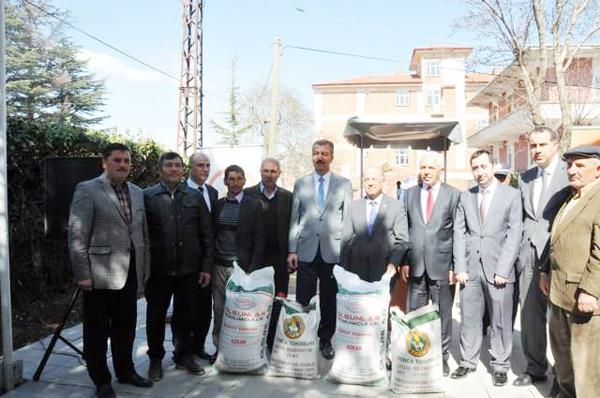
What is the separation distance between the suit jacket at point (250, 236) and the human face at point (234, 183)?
0.19m

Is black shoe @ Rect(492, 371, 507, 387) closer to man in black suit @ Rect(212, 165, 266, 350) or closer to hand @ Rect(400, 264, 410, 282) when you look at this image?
hand @ Rect(400, 264, 410, 282)

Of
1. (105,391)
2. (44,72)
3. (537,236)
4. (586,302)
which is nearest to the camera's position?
(586,302)

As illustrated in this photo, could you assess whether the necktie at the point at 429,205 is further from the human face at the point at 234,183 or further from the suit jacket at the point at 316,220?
the human face at the point at 234,183

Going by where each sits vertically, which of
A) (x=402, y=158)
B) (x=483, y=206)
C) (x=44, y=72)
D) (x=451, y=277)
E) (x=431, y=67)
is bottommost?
(x=451, y=277)

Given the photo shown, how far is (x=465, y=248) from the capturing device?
357 cm

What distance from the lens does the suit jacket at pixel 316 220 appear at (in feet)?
12.8

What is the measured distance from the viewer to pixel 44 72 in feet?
76.2

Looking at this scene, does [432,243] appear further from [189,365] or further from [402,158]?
[402,158]

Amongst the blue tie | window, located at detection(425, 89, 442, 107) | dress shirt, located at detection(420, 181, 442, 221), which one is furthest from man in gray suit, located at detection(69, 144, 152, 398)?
window, located at detection(425, 89, 442, 107)

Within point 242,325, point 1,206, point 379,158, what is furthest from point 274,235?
point 379,158

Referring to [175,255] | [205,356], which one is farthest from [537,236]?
[205,356]

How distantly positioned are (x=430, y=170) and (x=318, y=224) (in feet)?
3.36

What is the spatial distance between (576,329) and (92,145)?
19.4ft

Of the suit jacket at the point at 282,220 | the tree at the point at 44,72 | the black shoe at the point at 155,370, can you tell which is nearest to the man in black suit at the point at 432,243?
the suit jacket at the point at 282,220
